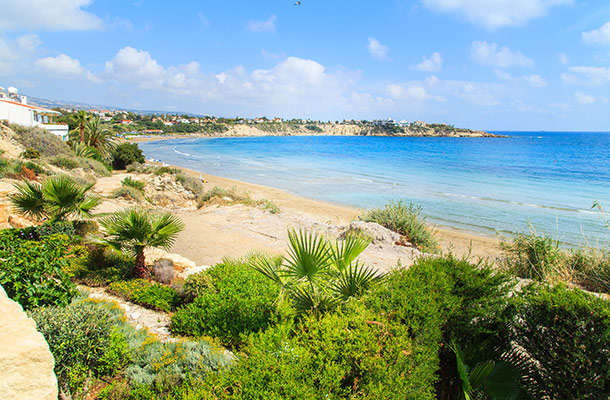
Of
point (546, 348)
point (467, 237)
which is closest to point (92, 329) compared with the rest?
point (546, 348)

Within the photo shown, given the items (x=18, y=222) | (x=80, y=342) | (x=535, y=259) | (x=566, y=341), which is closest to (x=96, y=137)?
(x=18, y=222)

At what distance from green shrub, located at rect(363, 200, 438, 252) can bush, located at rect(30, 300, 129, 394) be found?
33.0ft

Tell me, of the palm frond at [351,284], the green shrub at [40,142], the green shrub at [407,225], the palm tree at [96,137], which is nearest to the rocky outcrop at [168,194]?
the green shrub at [40,142]

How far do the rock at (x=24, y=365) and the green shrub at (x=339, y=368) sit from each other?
3.64 feet

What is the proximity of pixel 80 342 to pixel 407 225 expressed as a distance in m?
11.4

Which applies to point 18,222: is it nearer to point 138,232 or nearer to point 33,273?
point 138,232

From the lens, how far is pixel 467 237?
14.5 metres

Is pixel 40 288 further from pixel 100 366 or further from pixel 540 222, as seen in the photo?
pixel 540 222

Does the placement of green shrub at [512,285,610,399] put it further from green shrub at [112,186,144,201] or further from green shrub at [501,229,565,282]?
green shrub at [112,186,144,201]

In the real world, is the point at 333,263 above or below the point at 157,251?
above

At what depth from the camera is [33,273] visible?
3924 mm

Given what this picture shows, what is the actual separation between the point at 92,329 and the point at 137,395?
92 cm

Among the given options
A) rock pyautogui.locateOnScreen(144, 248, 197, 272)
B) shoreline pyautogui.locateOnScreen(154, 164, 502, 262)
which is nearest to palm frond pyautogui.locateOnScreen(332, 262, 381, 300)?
shoreline pyautogui.locateOnScreen(154, 164, 502, 262)

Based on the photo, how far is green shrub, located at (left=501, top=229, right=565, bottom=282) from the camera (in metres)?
8.10
